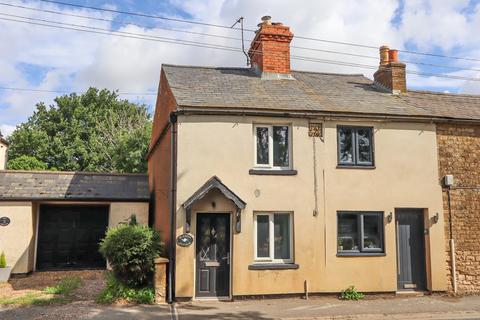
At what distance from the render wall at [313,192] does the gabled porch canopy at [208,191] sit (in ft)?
0.61

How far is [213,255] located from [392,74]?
880cm

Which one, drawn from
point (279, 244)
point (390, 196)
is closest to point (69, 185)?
point (279, 244)

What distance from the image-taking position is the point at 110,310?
1049cm

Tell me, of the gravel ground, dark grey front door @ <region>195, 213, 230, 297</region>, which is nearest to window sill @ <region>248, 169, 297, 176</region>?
dark grey front door @ <region>195, 213, 230, 297</region>

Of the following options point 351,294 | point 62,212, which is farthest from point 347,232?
point 62,212

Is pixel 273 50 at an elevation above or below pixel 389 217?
above

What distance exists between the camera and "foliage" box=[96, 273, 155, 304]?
11266 mm

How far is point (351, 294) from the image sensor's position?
40.3ft

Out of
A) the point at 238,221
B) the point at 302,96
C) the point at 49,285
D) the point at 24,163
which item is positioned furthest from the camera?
the point at 24,163

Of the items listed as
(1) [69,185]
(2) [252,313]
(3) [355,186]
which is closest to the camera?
(2) [252,313]

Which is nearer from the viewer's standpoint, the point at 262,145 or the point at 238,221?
the point at 238,221

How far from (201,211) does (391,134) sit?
20.2ft

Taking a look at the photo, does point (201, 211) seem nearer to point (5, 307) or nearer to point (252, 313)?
point (252, 313)

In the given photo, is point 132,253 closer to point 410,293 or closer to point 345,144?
point 345,144
